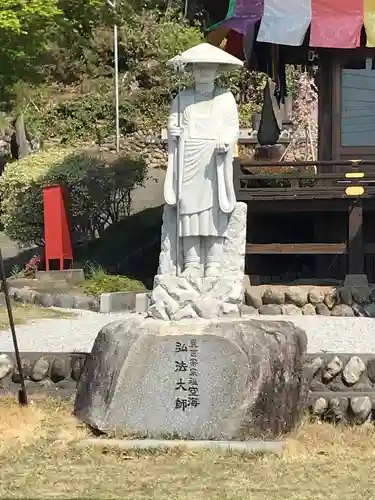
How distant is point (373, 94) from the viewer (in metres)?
15.2

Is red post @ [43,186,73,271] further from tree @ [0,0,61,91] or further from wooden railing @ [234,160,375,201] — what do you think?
wooden railing @ [234,160,375,201]

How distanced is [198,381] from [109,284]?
7.27 m

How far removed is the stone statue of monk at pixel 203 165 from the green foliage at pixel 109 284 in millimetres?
5323

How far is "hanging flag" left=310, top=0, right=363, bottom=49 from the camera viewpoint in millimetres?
13766

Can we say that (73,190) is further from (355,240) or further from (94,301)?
(355,240)

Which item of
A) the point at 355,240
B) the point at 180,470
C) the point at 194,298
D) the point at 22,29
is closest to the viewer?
the point at 180,470

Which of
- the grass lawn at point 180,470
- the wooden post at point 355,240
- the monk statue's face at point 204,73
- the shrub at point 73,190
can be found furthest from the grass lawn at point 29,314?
the grass lawn at point 180,470

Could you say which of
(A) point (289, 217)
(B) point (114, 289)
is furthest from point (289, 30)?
(B) point (114, 289)

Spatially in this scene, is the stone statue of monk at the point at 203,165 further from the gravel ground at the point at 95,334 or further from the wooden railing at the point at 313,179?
the wooden railing at the point at 313,179

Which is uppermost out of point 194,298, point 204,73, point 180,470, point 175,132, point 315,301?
point 204,73

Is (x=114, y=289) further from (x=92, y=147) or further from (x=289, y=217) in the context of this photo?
(x=92, y=147)

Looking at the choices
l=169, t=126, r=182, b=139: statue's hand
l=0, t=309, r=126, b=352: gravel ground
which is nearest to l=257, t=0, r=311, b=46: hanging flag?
l=0, t=309, r=126, b=352: gravel ground

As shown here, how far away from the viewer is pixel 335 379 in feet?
26.5

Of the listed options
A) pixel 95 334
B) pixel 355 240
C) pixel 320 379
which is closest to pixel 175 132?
pixel 320 379
